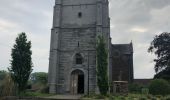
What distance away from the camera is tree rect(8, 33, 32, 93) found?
28.9 metres

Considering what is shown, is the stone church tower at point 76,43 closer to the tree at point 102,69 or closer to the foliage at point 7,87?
the tree at point 102,69

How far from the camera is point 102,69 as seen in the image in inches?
1153

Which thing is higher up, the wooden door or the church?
the church

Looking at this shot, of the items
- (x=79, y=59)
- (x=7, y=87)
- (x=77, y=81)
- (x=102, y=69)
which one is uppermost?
(x=79, y=59)

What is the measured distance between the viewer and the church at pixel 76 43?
3609 cm

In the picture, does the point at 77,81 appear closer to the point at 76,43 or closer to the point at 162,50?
the point at 76,43

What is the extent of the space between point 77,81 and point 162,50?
67.9 feet

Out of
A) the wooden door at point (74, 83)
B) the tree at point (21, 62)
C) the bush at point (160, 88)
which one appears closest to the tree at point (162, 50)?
the bush at point (160, 88)

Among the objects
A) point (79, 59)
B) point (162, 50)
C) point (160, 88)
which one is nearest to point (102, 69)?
point (79, 59)

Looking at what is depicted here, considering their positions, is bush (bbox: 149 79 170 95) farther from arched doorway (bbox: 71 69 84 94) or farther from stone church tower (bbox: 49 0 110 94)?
arched doorway (bbox: 71 69 84 94)

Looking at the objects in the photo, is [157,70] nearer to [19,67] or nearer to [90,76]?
[90,76]

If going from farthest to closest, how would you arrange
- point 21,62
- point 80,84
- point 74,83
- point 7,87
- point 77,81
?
point 80,84 < point 77,81 < point 74,83 < point 21,62 < point 7,87

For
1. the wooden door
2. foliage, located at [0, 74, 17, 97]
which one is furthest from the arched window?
foliage, located at [0, 74, 17, 97]

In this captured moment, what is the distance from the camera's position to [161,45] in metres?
47.6
